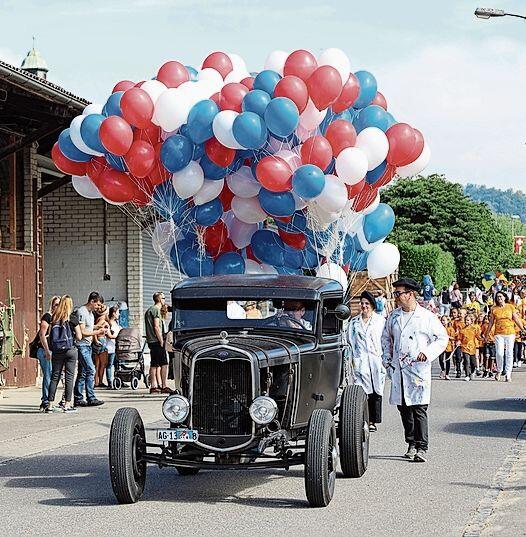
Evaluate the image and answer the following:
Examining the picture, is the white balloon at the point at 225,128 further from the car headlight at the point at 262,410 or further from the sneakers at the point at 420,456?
the car headlight at the point at 262,410

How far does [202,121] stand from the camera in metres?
15.7

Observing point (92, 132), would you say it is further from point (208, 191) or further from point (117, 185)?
A: point (208, 191)

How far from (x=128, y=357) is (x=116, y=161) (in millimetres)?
6779

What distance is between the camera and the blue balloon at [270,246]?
1712 cm

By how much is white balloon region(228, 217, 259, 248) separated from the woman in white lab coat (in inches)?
126

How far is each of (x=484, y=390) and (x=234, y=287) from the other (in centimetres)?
1196

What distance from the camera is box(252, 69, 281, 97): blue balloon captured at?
15805 mm

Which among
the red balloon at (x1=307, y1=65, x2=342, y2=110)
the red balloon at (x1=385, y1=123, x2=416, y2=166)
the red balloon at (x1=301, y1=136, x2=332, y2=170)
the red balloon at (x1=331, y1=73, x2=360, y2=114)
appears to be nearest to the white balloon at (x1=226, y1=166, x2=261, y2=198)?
the red balloon at (x1=301, y1=136, x2=332, y2=170)

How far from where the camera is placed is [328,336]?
10.7 metres

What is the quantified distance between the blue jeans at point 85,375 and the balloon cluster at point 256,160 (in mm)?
2161

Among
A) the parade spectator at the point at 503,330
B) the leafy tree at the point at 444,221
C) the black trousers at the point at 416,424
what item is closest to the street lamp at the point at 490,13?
the parade spectator at the point at 503,330

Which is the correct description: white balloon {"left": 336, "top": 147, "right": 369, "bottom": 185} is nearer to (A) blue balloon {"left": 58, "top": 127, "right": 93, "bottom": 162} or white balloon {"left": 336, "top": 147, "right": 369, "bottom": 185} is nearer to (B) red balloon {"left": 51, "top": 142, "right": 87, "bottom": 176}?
(A) blue balloon {"left": 58, "top": 127, "right": 93, "bottom": 162}

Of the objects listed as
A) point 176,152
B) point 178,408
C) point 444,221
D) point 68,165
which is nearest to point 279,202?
point 176,152

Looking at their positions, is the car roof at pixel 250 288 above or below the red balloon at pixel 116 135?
below
